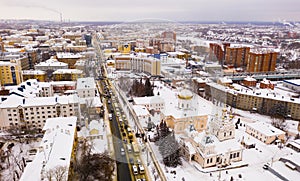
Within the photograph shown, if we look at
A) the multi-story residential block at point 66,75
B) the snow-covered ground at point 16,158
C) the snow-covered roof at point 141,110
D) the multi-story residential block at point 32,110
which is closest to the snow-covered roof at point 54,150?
the snow-covered ground at point 16,158

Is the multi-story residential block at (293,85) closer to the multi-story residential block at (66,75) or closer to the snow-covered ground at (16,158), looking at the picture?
the multi-story residential block at (66,75)

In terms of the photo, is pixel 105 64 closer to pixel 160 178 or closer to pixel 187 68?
pixel 187 68

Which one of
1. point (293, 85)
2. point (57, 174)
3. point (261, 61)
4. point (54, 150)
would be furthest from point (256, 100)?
point (57, 174)

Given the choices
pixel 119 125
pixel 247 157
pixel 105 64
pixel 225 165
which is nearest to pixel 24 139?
pixel 119 125

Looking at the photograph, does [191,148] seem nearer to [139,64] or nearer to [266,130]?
[266,130]

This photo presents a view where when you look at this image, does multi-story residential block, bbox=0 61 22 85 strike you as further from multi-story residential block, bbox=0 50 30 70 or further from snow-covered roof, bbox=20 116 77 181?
snow-covered roof, bbox=20 116 77 181

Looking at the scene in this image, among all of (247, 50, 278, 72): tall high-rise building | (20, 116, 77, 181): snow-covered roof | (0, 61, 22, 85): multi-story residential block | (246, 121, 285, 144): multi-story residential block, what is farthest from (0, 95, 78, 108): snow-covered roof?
(247, 50, 278, 72): tall high-rise building
